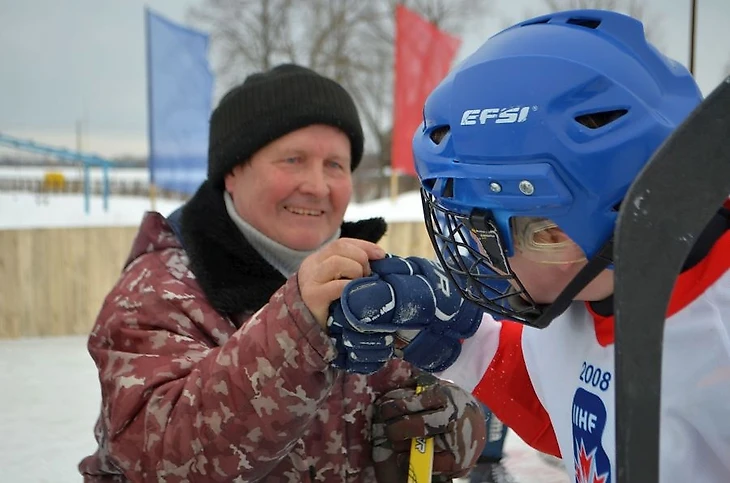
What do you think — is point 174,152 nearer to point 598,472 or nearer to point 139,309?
point 139,309

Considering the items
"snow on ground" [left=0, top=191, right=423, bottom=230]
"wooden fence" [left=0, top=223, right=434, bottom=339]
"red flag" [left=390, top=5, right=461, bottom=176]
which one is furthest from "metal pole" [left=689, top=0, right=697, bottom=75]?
"snow on ground" [left=0, top=191, right=423, bottom=230]

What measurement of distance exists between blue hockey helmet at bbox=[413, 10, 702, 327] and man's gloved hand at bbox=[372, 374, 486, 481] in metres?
0.73

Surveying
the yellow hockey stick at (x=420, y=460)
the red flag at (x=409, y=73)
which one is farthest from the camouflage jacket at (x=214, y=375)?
the red flag at (x=409, y=73)

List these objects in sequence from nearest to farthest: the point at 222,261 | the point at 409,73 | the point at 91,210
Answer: the point at 222,261, the point at 409,73, the point at 91,210

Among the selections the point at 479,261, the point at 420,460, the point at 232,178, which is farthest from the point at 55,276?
the point at 479,261

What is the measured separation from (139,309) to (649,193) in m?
1.24

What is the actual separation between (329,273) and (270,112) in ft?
2.60

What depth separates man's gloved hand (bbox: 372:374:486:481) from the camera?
5.69ft

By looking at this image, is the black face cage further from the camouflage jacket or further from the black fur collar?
the black fur collar

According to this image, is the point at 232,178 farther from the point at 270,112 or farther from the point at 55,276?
the point at 55,276

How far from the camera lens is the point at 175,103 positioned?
841cm

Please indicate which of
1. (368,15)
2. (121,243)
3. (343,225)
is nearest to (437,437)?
(343,225)

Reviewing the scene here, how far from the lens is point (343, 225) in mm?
2162

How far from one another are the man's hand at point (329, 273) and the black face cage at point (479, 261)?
17cm
